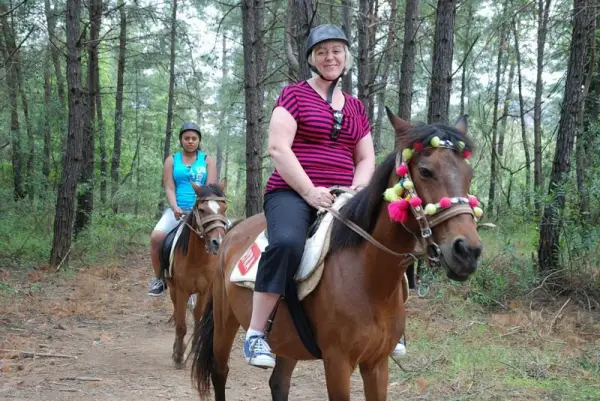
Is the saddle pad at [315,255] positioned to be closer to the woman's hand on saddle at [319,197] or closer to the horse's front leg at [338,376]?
the woman's hand on saddle at [319,197]

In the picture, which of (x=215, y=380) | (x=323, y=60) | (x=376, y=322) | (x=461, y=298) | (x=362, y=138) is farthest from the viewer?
(x=461, y=298)

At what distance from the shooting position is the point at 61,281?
1117cm

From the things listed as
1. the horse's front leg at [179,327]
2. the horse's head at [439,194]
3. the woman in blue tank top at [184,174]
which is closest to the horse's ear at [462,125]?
the horse's head at [439,194]

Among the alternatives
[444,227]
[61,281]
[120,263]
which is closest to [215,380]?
[444,227]

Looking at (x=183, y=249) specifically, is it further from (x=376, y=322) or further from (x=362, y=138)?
(x=376, y=322)

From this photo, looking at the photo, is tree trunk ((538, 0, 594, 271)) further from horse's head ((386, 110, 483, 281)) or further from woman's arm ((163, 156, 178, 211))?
horse's head ((386, 110, 483, 281))

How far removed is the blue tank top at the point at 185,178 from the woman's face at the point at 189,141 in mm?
173

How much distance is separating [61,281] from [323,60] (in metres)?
9.43

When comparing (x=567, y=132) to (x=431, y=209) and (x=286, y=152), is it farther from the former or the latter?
(x=431, y=209)

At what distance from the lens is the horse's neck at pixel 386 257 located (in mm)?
3010

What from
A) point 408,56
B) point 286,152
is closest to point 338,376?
point 286,152

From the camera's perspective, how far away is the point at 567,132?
28.0 ft

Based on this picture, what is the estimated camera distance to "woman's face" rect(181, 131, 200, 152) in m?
7.71

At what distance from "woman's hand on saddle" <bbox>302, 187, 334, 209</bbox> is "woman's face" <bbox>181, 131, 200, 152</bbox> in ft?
15.1
